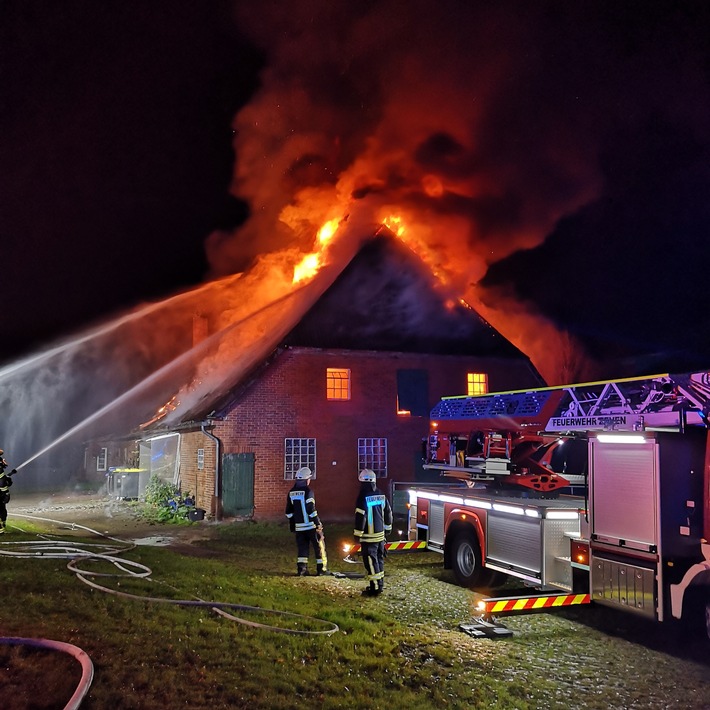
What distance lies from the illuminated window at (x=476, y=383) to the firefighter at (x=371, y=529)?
12214 millimetres

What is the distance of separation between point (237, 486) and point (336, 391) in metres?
3.96

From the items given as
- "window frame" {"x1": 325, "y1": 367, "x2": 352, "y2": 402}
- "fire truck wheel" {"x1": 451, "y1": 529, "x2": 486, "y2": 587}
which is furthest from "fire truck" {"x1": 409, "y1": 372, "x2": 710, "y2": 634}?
"window frame" {"x1": 325, "y1": 367, "x2": 352, "y2": 402}

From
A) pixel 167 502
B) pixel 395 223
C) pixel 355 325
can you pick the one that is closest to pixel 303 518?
pixel 355 325

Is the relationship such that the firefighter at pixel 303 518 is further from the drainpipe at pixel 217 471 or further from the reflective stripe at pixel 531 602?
the drainpipe at pixel 217 471

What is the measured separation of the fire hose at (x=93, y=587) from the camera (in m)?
5.40

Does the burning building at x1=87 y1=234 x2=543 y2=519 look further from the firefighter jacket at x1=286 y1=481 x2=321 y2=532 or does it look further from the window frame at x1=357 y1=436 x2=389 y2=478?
the firefighter jacket at x1=286 y1=481 x2=321 y2=532

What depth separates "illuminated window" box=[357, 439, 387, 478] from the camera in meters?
19.4

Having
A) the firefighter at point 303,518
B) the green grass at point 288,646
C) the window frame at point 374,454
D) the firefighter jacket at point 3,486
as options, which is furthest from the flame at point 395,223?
the green grass at point 288,646

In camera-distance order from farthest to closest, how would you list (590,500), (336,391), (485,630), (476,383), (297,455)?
(476,383) < (336,391) < (297,455) < (590,500) < (485,630)

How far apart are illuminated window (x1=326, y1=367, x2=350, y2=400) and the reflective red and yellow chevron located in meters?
12.4

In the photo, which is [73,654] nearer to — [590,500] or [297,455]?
[590,500]

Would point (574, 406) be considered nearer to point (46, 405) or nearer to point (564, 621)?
point (564, 621)

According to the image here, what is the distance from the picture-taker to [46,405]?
5072 centimetres

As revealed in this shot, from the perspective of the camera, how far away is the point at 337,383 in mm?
19547
